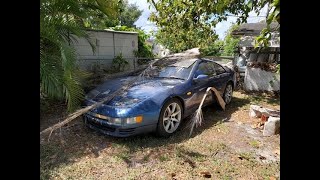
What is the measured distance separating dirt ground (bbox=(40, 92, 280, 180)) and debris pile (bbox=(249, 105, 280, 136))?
0.47 feet

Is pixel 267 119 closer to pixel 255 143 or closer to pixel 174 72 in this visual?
pixel 255 143

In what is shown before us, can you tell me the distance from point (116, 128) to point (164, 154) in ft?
3.10

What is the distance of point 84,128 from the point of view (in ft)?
17.7

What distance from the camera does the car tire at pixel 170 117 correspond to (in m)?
4.89

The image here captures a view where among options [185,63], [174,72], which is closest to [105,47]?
[185,63]

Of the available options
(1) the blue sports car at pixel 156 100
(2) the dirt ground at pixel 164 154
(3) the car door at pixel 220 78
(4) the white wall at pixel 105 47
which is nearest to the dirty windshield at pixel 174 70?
(1) the blue sports car at pixel 156 100

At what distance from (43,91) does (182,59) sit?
3.61 metres

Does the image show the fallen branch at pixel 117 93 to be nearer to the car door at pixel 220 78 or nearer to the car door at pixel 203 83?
the car door at pixel 203 83

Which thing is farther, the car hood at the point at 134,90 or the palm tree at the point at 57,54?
the car hood at the point at 134,90

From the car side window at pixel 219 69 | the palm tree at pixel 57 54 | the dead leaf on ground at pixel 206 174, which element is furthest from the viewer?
the car side window at pixel 219 69

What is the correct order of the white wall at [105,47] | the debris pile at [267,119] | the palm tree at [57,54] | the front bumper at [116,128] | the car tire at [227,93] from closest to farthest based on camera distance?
1. the palm tree at [57,54]
2. the front bumper at [116,128]
3. the debris pile at [267,119]
4. the car tire at [227,93]
5. the white wall at [105,47]

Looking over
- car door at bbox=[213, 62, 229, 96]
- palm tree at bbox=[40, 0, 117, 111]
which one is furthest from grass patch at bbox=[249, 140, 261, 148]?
palm tree at bbox=[40, 0, 117, 111]
